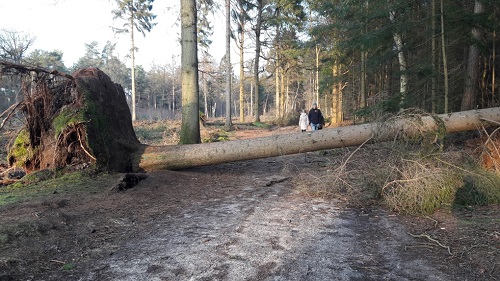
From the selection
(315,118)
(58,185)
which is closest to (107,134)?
(58,185)

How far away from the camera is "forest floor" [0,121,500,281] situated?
2.99 m

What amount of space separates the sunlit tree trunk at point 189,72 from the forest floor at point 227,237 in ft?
9.20

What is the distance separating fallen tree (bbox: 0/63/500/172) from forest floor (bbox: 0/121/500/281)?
0.79 m

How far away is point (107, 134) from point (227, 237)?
13.8 feet

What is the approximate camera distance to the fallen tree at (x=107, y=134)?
620cm

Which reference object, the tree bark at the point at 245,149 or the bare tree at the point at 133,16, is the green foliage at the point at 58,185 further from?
the bare tree at the point at 133,16

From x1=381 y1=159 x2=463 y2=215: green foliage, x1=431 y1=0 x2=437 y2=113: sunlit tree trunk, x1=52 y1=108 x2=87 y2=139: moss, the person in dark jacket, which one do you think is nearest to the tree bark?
x1=52 y1=108 x2=87 y2=139: moss

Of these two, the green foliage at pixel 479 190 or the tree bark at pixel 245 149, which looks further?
the tree bark at pixel 245 149

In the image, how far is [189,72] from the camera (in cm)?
→ 866

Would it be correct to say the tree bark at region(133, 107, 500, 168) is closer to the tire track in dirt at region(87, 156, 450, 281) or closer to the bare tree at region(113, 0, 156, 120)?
the tire track in dirt at region(87, 156, 450, 281)

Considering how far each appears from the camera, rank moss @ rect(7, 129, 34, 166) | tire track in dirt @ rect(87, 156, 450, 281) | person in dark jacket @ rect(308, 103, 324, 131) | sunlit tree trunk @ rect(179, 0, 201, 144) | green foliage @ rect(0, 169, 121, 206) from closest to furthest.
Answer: tire track in dirt @ rect(87, 156, 450, 281), green foliage @ rect(0, 169, 121, 206), moss @ rect(7, 129, 34, 166), sunlit tree trunk @ rect(179, 0, 201, 144), person in dark jacket @ rect(308, 103, 324, 131)

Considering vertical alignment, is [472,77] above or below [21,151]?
above

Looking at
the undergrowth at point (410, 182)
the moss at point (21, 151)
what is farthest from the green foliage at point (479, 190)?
the moss at point (21, 151)

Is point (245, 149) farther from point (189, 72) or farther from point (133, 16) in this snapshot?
point (133, 16)
